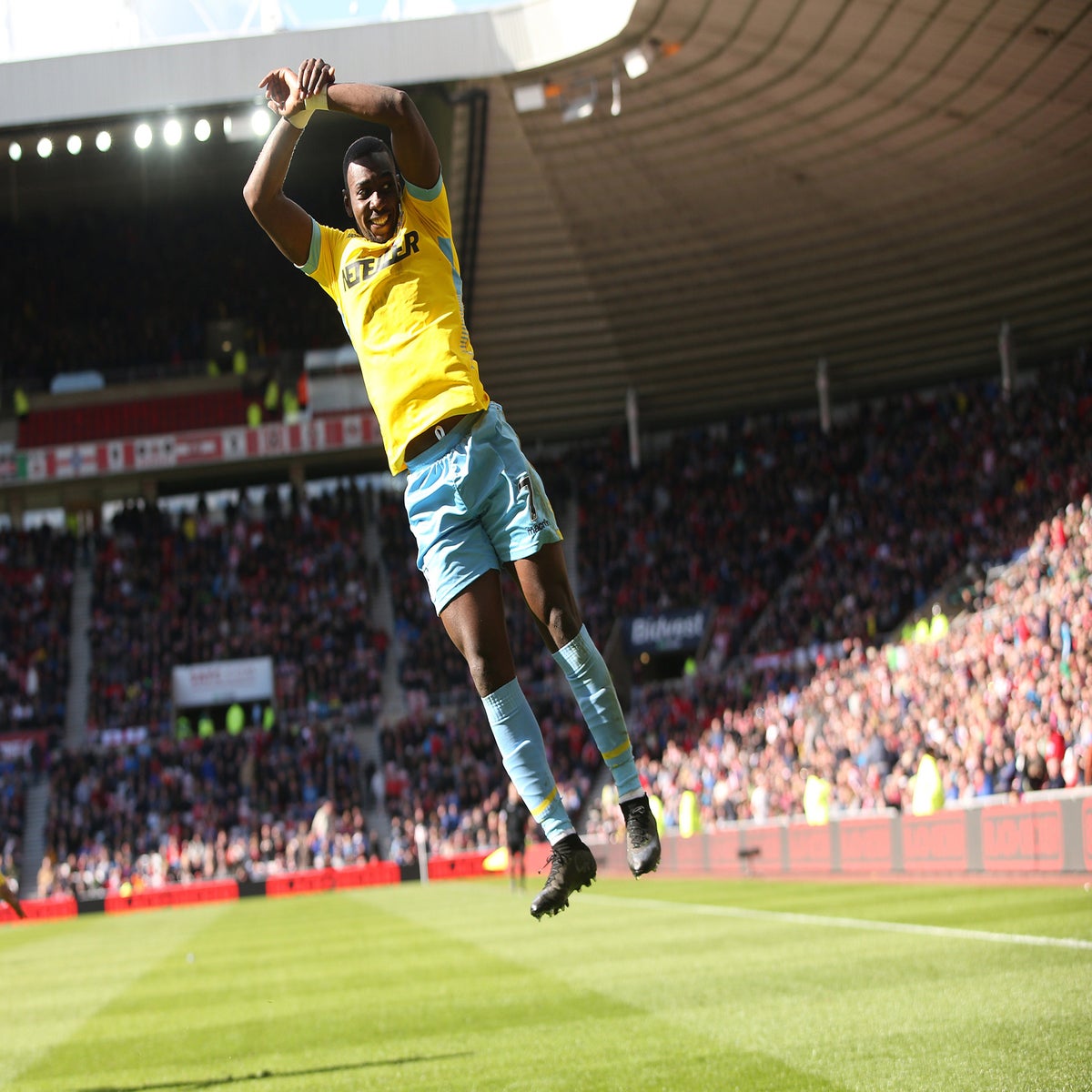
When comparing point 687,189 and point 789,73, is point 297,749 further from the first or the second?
point 789,73

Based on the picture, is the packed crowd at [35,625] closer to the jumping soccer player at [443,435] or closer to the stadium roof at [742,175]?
the stadium roof at [742,175]

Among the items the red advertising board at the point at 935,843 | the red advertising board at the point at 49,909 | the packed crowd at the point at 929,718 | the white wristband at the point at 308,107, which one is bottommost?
the red advertising board at the point at 49,909

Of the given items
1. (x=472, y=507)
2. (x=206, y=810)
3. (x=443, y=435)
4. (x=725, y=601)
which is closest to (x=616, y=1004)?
(x=472, y=507)

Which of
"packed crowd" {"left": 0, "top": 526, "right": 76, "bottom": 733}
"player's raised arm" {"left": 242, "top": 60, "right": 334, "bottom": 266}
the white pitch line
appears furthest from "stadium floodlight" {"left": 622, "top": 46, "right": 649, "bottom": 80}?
"packed crowd" {"left": 0, "top": 526, "right": 76, "bottom": 733}

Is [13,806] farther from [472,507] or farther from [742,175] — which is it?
[472,507]

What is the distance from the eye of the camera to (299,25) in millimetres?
26969

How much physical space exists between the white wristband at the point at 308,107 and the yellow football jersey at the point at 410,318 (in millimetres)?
367

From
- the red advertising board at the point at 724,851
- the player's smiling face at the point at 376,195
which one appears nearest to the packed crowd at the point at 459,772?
the red advertising board at the point at 724,851

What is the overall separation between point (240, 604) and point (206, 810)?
7.22 m

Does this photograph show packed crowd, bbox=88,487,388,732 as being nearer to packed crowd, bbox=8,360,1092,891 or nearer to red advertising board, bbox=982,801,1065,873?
packed crowd, bbox=8,360,1092,891

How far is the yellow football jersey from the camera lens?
5000 millimetres

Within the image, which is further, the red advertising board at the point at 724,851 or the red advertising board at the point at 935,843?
the red advertising board at the point at 724,851

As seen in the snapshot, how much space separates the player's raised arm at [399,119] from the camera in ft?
15.8

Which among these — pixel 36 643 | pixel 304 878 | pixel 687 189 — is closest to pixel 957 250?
pixel 687 189
